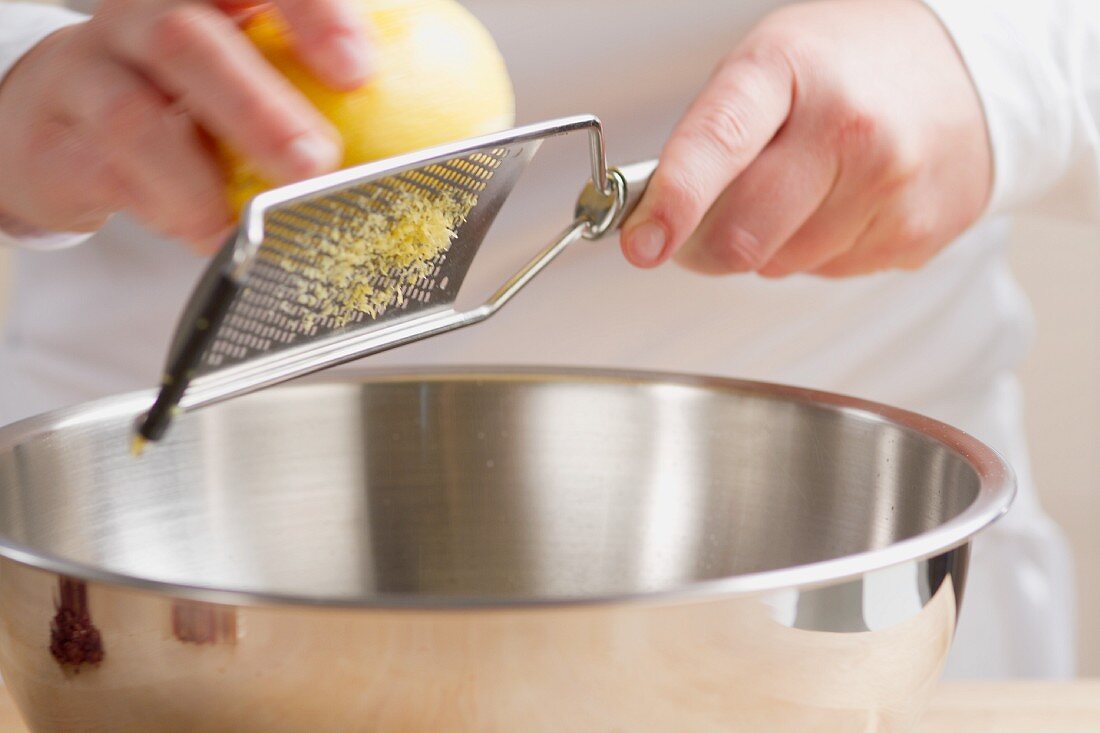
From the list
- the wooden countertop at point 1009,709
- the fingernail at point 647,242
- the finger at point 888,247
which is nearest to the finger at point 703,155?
the fingernail at point 647,242

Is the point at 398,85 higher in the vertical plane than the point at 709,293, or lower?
higher

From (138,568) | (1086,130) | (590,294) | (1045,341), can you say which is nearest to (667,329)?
(590,294)

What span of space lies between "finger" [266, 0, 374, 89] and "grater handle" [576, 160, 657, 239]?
131 millimetres

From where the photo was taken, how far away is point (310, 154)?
0.40 metres

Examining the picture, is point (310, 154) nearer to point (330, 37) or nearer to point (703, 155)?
point (330, 37)

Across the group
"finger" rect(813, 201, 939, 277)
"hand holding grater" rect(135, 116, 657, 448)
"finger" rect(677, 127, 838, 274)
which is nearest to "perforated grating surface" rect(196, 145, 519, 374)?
"hand holding grater" rect(135, 116, 657, 448)

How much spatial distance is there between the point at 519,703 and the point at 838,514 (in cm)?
22

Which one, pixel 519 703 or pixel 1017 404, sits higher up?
pixel 519 703

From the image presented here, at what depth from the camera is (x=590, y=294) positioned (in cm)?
78

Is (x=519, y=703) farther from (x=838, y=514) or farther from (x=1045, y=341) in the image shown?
(x=1045, y=341)

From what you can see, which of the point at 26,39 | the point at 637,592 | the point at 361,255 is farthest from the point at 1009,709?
the point at 26,39

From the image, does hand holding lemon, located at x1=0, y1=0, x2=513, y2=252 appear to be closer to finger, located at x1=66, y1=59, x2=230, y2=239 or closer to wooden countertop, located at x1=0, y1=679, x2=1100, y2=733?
finger, located at x1=66, y1=59, x2=230, y2=239

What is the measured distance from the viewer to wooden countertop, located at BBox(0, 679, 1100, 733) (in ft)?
1.69

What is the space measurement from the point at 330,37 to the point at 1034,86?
1.35ft
